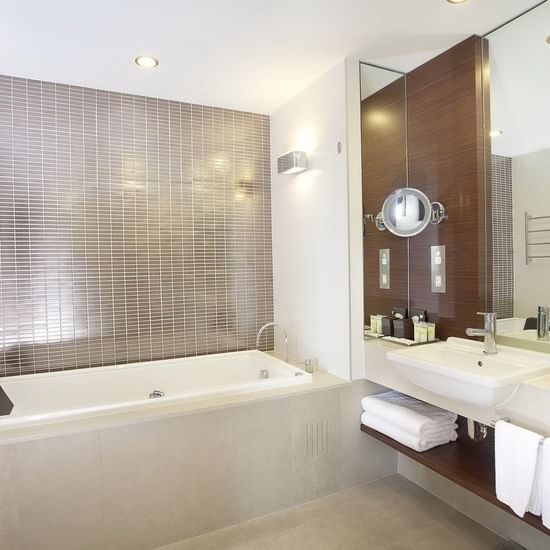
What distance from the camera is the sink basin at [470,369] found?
1.68m

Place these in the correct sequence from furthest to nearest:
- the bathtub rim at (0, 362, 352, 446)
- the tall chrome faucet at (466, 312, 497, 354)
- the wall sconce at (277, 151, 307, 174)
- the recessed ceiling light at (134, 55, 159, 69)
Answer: the wall sconce at (277, 151, 307, 174) < the recessed ceiling light at (134, 55, 159, 69) < the tall chrome faucet at (466, 312, 497, 354) < the bathtub rim at (0, 362, 352, 446)

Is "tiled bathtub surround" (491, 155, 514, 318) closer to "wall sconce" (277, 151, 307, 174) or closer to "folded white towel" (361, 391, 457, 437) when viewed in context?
"folded white towel" (361, 391, 457, 437)

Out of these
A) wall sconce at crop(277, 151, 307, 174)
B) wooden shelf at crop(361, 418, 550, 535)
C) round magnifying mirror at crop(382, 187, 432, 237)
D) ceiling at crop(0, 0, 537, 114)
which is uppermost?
ceiling at crop(0, 0, 537, 114)

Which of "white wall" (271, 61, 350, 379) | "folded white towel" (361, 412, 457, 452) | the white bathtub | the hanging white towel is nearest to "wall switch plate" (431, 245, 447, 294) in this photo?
"white wall" (271, 61, 350, 379)

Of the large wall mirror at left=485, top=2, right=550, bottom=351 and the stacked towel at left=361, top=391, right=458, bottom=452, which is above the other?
the large wall mirror at left=485, top=2, right=550, bottom=351

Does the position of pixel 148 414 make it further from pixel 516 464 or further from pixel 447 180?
pixel 447 180

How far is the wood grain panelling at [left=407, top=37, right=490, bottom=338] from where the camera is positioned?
2.30m

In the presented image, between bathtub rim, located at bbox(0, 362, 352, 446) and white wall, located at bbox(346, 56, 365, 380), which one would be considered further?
white wall, located at bbox(346, 56, 365, 380)

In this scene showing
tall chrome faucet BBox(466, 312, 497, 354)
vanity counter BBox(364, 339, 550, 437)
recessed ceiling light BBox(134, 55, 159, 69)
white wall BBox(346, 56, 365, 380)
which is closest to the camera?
vanity counter BBox(364, 339, 550, 437)

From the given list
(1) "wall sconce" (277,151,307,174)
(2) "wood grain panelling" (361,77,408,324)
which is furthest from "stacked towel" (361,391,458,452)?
(1) "wall sconce" (277,151,307,174)

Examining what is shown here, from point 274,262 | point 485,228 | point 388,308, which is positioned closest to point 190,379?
point 274,262

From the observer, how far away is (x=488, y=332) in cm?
214

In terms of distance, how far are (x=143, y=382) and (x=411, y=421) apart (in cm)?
184

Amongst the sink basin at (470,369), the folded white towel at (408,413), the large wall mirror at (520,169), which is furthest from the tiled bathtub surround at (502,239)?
the folded white towel at (408,413)
